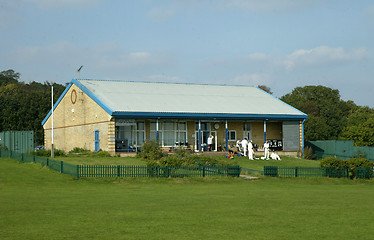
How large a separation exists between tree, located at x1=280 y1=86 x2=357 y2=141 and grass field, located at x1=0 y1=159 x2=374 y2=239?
58.7 meters

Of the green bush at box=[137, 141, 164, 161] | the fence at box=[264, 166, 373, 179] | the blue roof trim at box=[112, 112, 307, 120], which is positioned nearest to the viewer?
the fence at box=[264, 166, 373, 179]

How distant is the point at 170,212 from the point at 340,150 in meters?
39.4

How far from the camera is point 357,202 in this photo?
17641 mm

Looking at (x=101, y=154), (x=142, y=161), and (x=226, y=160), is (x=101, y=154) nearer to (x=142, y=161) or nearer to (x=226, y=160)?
(x=142, y=161)

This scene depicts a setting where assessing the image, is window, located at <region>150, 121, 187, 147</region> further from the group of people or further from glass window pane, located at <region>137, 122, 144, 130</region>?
the group of people

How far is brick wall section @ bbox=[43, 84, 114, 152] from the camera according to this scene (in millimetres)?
40125

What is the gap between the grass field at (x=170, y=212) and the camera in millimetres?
11266

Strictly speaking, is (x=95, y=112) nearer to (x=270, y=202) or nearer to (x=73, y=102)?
(x=73, y=102)

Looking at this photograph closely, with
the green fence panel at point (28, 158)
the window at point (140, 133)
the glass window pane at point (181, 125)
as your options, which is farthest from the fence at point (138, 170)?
the glass window pane at point (181, 125)

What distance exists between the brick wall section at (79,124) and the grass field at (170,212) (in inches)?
634

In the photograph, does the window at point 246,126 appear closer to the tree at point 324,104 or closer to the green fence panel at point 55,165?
the green fence panel at point 55,165

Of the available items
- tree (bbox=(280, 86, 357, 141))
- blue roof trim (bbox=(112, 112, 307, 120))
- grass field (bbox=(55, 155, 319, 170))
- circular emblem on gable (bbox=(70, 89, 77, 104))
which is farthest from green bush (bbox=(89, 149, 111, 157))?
tree (bbox=(280, 86, 357, 141))

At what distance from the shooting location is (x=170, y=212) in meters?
14.3

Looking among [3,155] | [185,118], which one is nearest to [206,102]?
[185,118]
